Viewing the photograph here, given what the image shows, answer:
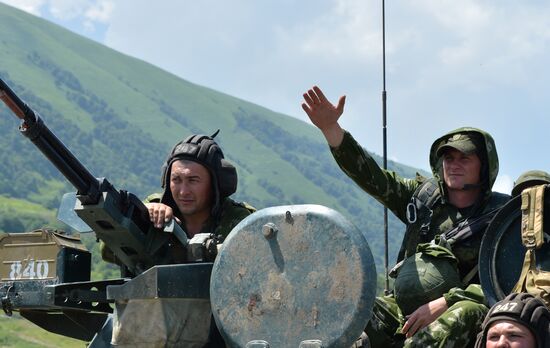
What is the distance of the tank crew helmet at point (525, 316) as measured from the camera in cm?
671

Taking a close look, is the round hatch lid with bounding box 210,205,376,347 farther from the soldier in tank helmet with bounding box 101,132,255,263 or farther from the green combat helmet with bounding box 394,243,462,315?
the soldier in tank helmet with bounding box 101,132,255,263

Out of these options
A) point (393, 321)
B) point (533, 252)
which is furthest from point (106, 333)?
point (533, 252)

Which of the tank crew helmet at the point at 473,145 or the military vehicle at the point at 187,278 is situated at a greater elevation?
the tank crew helmet at the point at 473,145

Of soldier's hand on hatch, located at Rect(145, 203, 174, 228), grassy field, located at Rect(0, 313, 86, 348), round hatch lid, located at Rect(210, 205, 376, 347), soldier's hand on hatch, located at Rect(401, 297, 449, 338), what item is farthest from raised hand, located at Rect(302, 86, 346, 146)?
grassy field, located at Rect(0, 313, 86, 348)

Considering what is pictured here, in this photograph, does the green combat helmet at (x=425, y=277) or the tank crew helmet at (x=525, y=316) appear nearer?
the tank crew helmet at (x=525, y=316)

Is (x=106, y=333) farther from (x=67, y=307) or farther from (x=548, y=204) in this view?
(x=548, y=204)

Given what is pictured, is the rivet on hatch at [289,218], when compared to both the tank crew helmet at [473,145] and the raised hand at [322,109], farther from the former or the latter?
the tank crew helmet at [473,145]

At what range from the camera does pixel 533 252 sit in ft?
24.6

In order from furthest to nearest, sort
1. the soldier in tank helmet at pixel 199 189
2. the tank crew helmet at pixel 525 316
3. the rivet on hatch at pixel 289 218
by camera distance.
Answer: the soldier in tank helmet at pixel 199 189, the rivet on hatch at pixel 289 218, the tank crew helmet at pixel 525 316

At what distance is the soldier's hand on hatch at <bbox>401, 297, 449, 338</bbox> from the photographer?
302 inches

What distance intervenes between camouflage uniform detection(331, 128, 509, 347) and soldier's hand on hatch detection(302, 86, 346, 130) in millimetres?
328

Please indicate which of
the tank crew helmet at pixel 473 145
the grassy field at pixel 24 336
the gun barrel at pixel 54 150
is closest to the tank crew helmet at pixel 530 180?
the tank crew helmet at pixel 473 145

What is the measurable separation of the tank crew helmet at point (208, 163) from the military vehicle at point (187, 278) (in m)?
0.69

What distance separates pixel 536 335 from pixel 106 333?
3003 mm
